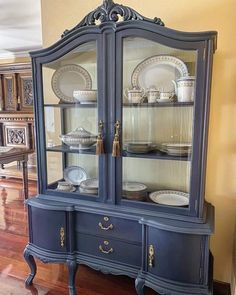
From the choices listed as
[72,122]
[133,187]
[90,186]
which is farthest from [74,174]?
[133,187]

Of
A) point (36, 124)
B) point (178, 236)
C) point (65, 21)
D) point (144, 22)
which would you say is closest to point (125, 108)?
point (144, 22)

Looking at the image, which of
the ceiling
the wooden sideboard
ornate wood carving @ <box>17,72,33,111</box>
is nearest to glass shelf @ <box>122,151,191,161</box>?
the ceiling

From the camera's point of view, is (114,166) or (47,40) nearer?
(114,166)

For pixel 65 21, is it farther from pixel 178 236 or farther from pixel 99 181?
pixel 178 236

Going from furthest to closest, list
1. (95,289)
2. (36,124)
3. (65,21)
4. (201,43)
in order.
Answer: (65,21), (95,289), (36,124), (201,43)

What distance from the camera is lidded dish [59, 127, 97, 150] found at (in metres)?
1.69

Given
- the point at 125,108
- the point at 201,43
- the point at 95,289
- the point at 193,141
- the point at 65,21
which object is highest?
the point at 65,21

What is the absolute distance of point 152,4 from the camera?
5.64 ft

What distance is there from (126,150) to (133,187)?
0.89 ft

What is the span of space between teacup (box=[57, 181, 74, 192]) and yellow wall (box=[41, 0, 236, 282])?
97 cm

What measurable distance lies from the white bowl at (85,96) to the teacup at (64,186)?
23.6 inches

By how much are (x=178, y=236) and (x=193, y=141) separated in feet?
1.71

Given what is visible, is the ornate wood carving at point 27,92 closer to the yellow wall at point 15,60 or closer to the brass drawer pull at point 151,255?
the yellow wall at point 15,60

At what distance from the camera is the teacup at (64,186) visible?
175 centimetres
